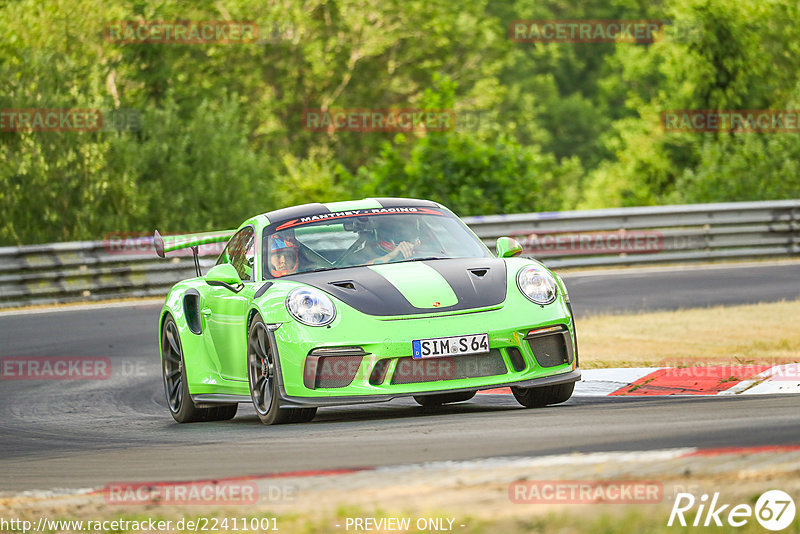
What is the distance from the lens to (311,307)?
772cm

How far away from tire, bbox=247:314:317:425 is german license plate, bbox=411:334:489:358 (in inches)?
33.6

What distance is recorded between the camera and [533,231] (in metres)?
20.2

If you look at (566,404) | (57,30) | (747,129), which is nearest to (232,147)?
(57,30)

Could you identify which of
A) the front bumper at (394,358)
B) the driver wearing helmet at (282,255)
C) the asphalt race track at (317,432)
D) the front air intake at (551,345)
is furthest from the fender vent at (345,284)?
the front air intake at (551,345)

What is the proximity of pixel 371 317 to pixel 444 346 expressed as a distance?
1.48 ft

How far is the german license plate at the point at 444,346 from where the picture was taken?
24.7 ft

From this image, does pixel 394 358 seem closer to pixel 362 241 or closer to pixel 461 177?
pixel 362 241

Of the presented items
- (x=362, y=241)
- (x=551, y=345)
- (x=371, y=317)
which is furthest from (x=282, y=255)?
(x=551, y=345)

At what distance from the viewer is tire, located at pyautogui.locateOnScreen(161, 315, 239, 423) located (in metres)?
9.41

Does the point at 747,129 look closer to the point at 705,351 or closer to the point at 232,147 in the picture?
the point at 232,147

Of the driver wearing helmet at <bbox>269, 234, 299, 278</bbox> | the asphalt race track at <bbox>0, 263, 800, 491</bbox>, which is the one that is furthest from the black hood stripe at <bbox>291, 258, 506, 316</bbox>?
the asphalt race track at <bbox>0, 263, 800, 491</bbox>

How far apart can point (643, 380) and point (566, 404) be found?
4.14 feet

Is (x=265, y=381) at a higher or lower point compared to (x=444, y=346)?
lower

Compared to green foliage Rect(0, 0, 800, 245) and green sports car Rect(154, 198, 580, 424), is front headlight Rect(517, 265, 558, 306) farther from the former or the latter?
green foliage Rect(0, 0, 800, 245)
